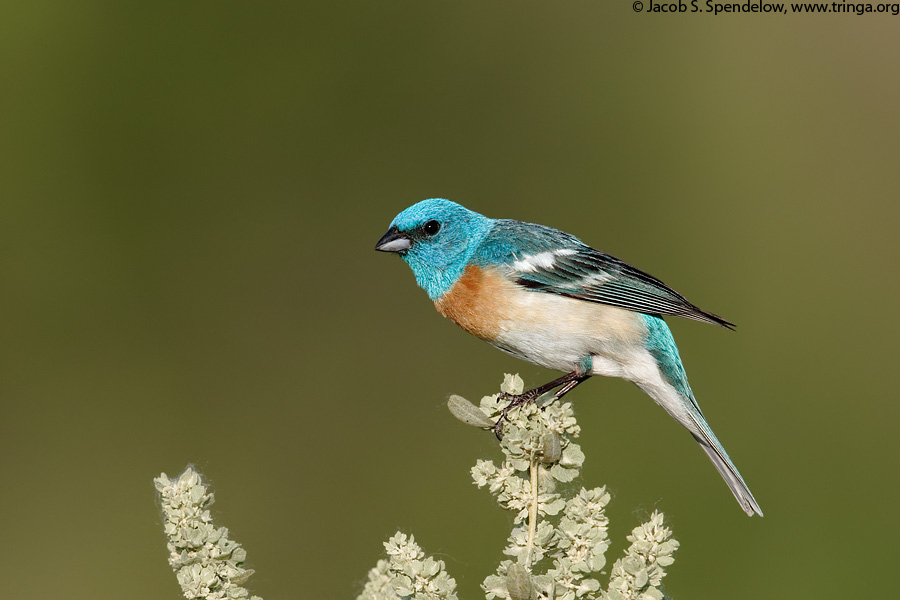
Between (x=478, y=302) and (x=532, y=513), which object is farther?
(x=478, y=302)

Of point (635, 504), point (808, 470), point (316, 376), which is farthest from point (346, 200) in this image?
point (808, 470)

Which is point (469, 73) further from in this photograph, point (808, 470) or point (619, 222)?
point (808, 470)

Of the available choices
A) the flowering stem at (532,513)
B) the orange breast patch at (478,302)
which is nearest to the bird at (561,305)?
the orange breast patch at (478,302)

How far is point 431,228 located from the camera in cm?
276

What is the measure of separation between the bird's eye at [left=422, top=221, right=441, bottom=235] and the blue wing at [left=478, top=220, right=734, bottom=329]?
0.15 m

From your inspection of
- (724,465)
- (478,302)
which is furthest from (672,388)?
(478,302)

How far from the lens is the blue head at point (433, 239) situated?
2723mm

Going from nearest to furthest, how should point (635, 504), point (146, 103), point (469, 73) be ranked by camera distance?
point (635, 504) < point (146, 103) < point (469, 73)

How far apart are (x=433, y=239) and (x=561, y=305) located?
1.45ft

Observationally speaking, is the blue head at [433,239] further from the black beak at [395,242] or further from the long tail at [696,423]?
the long tail at [696,423]

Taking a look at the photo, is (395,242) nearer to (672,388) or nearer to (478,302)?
(478,302)

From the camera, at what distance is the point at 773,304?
3727 millimetres

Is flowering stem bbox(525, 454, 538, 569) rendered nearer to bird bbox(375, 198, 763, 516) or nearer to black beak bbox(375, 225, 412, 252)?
bird bbox(375, 198, 763, 516)

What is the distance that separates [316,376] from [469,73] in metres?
1.46
